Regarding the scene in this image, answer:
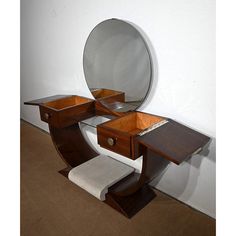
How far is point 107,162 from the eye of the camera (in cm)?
191

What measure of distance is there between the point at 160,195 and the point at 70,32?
5.46 ft

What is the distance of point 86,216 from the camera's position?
1547mm

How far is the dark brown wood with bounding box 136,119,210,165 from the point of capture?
1.13m

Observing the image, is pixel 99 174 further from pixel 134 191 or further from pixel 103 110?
pixel 103 110

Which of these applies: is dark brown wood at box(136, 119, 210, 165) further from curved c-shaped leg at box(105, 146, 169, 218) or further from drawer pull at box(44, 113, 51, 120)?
drawer pull at box(44, 113, 51, 120)

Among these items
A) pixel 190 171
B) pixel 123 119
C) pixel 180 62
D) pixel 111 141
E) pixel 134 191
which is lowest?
pixel 134 191

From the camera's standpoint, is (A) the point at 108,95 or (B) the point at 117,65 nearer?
(B) the point at 117,65

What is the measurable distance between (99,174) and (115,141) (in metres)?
0.52

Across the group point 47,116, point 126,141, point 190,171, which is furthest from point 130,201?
point 47,116

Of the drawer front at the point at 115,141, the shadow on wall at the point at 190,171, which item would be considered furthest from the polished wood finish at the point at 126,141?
the shadow on wall at the point at 190,171

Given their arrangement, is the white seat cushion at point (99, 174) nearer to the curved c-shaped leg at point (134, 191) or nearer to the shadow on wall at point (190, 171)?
the curved c-shaped leg at point (134, 191)

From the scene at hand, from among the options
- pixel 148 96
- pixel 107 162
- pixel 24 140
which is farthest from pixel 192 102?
pixel 24 140

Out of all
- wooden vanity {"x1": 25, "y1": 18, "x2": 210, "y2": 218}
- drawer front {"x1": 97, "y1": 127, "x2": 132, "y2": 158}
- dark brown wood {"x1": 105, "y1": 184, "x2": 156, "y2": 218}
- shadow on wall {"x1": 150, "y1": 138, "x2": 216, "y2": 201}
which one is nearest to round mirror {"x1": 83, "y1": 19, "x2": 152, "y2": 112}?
→ wooden vanity {"x1": 25, "y1": 18, "x2": 210, "y2": 218}

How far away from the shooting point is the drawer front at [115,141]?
1.27 m
